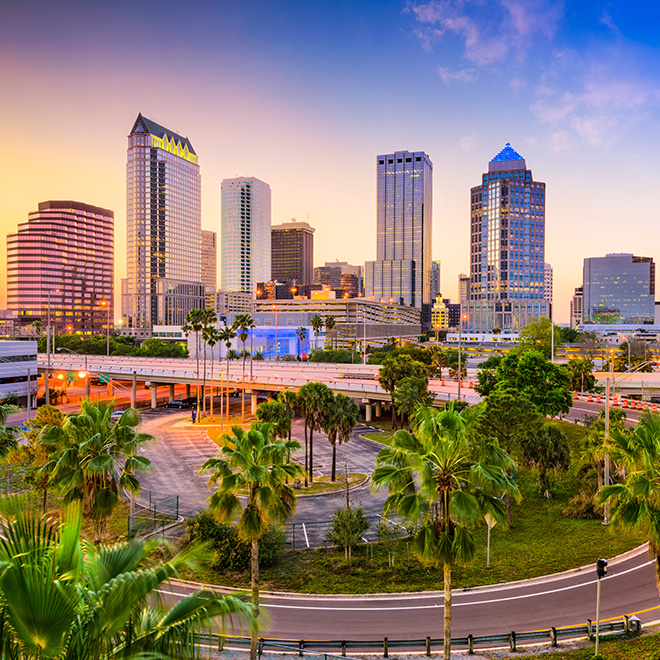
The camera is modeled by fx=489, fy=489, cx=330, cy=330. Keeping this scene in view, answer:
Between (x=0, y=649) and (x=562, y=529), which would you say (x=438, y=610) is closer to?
(x=562, y=529)

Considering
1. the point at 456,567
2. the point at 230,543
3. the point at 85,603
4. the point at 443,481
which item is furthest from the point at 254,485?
the point at 456,567

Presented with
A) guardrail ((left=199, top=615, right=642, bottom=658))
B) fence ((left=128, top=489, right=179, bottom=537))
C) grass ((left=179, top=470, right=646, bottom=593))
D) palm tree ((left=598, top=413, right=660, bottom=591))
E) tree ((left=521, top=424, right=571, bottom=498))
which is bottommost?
fence ((left=128, top=489, right=179, bottom=537))

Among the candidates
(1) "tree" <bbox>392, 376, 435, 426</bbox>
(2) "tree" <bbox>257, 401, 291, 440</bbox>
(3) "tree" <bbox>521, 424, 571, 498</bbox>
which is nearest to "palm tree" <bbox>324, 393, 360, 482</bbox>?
(2) "tree" <bbox>257, 401, 291, 440</bbox>

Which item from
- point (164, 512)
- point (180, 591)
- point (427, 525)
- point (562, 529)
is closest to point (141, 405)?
point (164, 512)

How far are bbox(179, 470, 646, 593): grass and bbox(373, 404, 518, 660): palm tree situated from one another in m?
8.58

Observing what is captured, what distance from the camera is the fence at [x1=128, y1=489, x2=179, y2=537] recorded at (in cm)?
2902

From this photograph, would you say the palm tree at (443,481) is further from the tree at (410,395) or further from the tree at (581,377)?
the tree at (581,377)

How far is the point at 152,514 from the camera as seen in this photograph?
32.2 metres

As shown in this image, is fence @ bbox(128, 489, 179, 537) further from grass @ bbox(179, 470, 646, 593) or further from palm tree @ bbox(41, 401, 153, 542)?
palm tree @ bbox(41, 401, 153, 542)

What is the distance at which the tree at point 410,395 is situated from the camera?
52.9 m

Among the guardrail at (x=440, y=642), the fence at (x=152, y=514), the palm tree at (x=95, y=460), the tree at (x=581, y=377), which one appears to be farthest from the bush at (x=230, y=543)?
the tree at (x=581, y=377)

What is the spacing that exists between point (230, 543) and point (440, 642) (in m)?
12.0

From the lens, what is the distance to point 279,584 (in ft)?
75.7

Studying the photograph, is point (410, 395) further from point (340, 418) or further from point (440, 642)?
point (440, 642)
